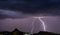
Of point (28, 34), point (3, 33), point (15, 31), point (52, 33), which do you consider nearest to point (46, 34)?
point (52, 33)

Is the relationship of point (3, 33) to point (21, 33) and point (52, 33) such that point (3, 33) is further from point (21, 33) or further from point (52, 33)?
point (52, 33)

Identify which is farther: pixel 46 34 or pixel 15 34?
pixel 15 34

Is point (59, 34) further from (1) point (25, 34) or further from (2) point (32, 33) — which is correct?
(1) point (25, 34)

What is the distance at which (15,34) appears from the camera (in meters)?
11.6

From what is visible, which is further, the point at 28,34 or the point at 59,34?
the point at 28,34

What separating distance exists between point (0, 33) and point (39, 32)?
9.71 ft

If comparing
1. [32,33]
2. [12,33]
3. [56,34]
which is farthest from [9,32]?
[56,34]

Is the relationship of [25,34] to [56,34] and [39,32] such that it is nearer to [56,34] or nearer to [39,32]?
[39,32]

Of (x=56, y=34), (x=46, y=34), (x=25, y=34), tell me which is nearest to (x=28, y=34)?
(x=25, y=34)

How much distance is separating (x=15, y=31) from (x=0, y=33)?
1.16 m

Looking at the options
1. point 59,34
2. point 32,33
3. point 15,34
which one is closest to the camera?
point 59,34

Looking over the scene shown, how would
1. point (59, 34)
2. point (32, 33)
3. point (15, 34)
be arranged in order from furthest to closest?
point (15, 34)
point (32, 33)
point (59, 34)

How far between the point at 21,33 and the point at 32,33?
1.25 meters

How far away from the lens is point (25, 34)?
38.9 feet
